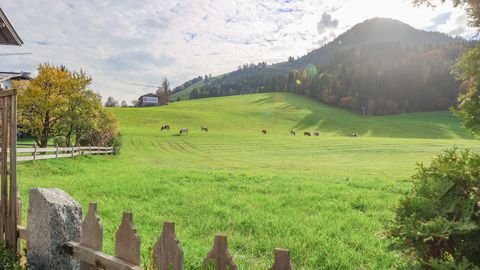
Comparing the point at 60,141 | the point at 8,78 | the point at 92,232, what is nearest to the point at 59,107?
the point at 60,141

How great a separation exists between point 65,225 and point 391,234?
3.31 m

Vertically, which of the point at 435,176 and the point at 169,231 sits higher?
the point at 435,176

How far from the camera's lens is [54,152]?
24156 millimetres

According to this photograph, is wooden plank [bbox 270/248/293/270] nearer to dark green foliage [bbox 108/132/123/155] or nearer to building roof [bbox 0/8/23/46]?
building roof [bbox 0/8/23/46]

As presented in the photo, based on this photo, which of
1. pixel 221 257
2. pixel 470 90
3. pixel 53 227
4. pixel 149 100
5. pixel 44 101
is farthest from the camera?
pixel 149 100

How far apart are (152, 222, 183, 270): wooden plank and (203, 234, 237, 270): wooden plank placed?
0.28 meters

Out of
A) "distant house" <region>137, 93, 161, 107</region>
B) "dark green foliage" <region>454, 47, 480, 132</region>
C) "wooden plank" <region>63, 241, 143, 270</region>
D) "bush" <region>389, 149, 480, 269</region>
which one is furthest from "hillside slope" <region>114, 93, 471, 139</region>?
"bush" <region>389, 149, 480, 269</region>

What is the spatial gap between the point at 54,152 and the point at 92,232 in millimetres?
22608

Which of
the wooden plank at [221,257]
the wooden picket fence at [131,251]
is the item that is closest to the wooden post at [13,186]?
the wooden picket fence at [131,251]

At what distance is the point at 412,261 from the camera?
266 cm

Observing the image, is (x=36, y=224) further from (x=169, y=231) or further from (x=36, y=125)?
(x=36, y=125)

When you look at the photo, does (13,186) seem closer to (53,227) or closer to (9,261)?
(9,261)

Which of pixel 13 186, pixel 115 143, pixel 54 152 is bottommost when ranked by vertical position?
pixel 54 152

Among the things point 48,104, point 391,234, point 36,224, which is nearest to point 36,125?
point 48,104
